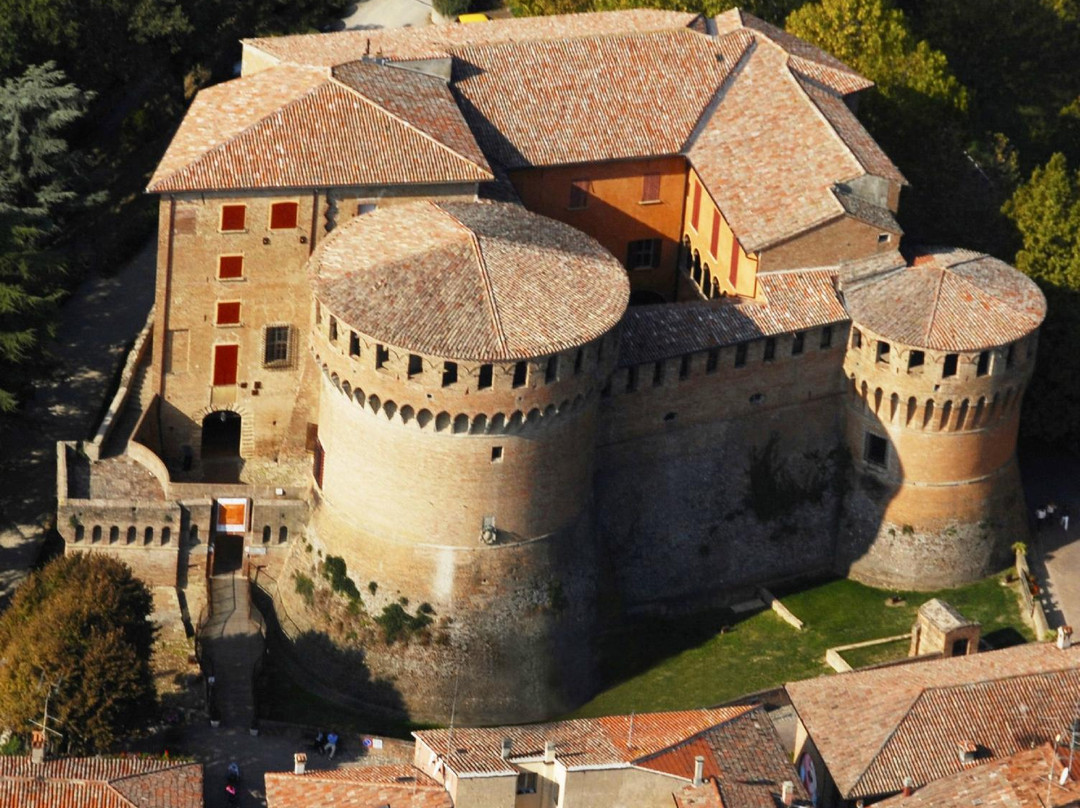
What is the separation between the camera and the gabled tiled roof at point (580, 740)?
62.5 m

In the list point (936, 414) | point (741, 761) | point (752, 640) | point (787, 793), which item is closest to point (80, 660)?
point (741, 761)

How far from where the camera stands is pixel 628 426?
239ft

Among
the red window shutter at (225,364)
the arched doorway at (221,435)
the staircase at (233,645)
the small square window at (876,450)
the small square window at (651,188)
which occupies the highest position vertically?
the small square window at (651,188)

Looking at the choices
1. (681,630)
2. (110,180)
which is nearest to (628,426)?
Result: (681,630)

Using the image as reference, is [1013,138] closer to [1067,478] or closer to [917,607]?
[1067,478]

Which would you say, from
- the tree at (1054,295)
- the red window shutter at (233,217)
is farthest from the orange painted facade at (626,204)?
the tree at (1054,295)

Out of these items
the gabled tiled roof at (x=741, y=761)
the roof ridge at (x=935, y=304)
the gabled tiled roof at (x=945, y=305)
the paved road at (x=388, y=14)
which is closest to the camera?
the gabled tiled roof at (x=741, y=761)

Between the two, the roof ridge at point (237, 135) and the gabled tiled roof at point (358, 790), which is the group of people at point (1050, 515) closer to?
the gabled tiled roof at point (358, 790)

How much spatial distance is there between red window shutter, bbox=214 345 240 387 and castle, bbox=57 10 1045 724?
0.21 ft

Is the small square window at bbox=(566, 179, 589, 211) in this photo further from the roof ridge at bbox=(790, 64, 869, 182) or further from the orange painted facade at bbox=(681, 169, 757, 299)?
the roof ridge at bbox=(790, 64, 869, 182)

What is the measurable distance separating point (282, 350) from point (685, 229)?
13.8m

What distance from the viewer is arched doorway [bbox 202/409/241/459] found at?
76312 millimetres

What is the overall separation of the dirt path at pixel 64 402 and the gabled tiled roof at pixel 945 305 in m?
24.0

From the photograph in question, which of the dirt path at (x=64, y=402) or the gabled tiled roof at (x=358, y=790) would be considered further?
the dirt path at (x=64, y=402)
